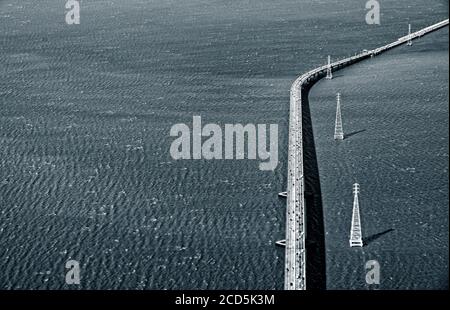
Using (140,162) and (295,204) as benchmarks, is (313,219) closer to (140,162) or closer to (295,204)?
(295,204)

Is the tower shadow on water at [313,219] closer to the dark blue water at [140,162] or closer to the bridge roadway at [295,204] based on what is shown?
the bridge roadway at [295,204]

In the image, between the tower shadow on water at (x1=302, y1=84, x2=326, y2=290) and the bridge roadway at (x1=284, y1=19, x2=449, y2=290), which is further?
the tower shadow on water at (x1=302, y1=84, x2=326, y2=290)

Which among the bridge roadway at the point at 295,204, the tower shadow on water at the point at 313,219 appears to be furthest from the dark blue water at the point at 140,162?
the tower shadow on water at the point at 313,219

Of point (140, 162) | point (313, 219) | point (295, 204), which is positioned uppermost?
point (140, 162)

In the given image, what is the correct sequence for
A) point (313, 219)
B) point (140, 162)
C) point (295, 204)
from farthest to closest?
point (140, 162), point (313, 219), point (295, 204)

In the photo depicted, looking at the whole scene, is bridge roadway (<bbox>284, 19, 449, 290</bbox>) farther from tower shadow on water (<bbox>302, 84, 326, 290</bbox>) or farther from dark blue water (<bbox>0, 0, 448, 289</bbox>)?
tower shadow on water (<bbox>302, 84, 326, 290</bbox>)

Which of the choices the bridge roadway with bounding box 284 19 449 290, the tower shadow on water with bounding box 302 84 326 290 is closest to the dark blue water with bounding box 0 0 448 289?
the bridge roadway with bounding box 284 19 449 290

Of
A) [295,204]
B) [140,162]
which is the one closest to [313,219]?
[295,204]
